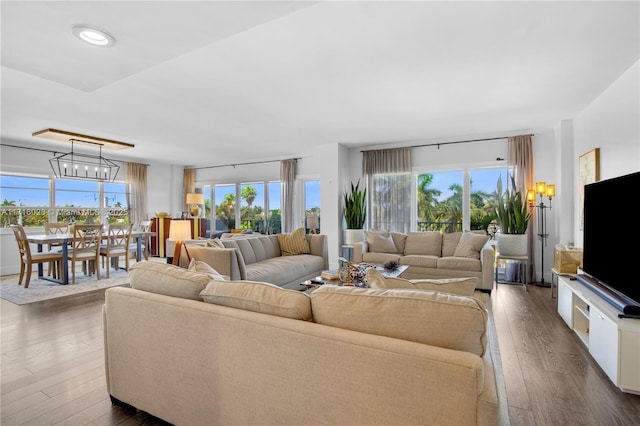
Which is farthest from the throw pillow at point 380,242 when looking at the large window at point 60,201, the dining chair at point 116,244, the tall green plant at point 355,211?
the large window at point 60,201

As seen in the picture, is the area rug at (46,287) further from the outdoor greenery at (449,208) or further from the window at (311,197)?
the outdoor greenery at (449,208)

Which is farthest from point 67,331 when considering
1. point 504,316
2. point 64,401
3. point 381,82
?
point 504,316

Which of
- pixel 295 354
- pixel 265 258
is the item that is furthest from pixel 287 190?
pixel 295 354

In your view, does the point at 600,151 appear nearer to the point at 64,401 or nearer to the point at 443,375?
the point at 443,375

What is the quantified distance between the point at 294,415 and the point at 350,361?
36 centimetres

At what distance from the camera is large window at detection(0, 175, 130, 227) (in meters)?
6.04

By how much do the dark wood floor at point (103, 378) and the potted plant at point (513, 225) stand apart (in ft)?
4.98

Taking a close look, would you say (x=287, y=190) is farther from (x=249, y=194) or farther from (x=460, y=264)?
(x=460, y=264)

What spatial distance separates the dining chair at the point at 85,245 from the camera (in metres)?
4.89

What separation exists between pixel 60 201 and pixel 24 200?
0.58m

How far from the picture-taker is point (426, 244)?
5129 millimetres

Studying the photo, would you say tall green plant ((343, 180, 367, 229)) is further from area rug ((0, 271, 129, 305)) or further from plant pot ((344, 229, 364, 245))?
area rug ((0, 271, 129, 305))

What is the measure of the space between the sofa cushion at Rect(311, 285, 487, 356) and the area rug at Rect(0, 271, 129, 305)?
4.49 metres

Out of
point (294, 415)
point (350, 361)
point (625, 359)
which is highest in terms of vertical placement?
point (350, 361)
